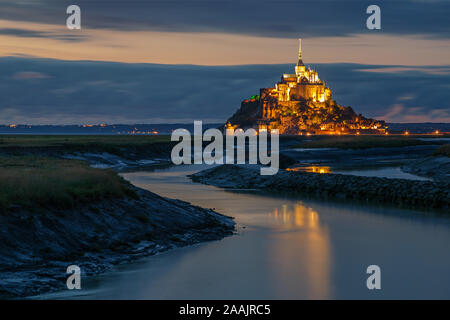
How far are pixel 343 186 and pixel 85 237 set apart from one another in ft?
85.2

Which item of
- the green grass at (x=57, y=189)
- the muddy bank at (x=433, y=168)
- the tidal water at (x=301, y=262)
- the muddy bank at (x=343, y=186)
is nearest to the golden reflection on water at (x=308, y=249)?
the tidal water at (x=301, y=262)

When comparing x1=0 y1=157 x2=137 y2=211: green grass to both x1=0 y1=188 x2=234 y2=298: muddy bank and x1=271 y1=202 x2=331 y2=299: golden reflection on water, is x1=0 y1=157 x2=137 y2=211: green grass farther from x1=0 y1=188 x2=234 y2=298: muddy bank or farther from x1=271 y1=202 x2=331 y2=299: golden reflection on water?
x1=271 y1=202 x2=331 y2=299: golden reflection on water

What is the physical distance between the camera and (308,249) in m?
25.5

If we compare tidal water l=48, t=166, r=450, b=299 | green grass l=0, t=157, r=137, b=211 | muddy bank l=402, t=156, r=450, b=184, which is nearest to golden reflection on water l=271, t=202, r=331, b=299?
tidal water l=48, t=166, r=450, b=299

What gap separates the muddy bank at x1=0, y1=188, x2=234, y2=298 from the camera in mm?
18375

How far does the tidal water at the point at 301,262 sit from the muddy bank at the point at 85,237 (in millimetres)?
763

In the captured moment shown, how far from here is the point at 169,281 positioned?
65.0 feet

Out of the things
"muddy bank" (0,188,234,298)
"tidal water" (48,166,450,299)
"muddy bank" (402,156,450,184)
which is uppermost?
"muddy bank" (402,156,450,184)

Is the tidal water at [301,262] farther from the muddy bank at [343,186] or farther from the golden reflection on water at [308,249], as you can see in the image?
the muddy bank at [343,186]

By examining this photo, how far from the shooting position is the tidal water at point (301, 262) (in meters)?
18.8

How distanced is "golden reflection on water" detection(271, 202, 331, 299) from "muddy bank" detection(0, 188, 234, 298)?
326 cm

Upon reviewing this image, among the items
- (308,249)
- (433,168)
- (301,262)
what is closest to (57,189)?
(301,262)

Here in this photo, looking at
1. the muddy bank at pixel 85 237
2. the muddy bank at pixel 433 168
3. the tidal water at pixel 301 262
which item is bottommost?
the tidal water at pixel 301 262
